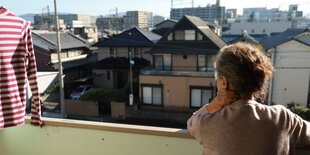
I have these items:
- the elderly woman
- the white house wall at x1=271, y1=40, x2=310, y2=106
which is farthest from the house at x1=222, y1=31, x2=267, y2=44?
the white house wall at x1=271, y1=40, x2=310, y2=106

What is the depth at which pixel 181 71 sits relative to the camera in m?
7.92

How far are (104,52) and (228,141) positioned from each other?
10412 millimetres

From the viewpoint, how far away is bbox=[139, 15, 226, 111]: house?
7.66 meters

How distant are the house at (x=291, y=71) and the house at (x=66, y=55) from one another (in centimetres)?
630

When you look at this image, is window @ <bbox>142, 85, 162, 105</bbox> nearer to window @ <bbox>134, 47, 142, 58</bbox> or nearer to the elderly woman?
window @ <bbox>134, 47, 142, 58</bbox>

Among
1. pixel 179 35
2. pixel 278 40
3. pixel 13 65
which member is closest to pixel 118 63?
pixel 179 35

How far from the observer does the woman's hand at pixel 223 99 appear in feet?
2.73

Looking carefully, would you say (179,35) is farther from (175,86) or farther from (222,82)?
(222,82)

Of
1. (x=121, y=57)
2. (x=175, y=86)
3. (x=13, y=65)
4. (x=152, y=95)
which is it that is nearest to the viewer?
(x=13, y=65)

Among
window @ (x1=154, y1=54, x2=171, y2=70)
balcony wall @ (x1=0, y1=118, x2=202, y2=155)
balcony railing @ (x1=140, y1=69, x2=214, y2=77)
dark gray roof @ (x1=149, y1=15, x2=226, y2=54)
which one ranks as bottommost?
balcony railing @ (x1=140, y1=69, x2=214, y2=77)

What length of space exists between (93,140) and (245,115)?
945 mm

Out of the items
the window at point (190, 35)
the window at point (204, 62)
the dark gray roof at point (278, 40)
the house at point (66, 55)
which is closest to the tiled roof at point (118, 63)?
the house at point (66, 55)

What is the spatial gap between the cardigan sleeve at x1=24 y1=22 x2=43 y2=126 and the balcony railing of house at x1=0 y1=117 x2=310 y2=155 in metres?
0.07

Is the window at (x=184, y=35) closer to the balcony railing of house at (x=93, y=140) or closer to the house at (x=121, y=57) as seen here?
the house at (x=121, y=57)
